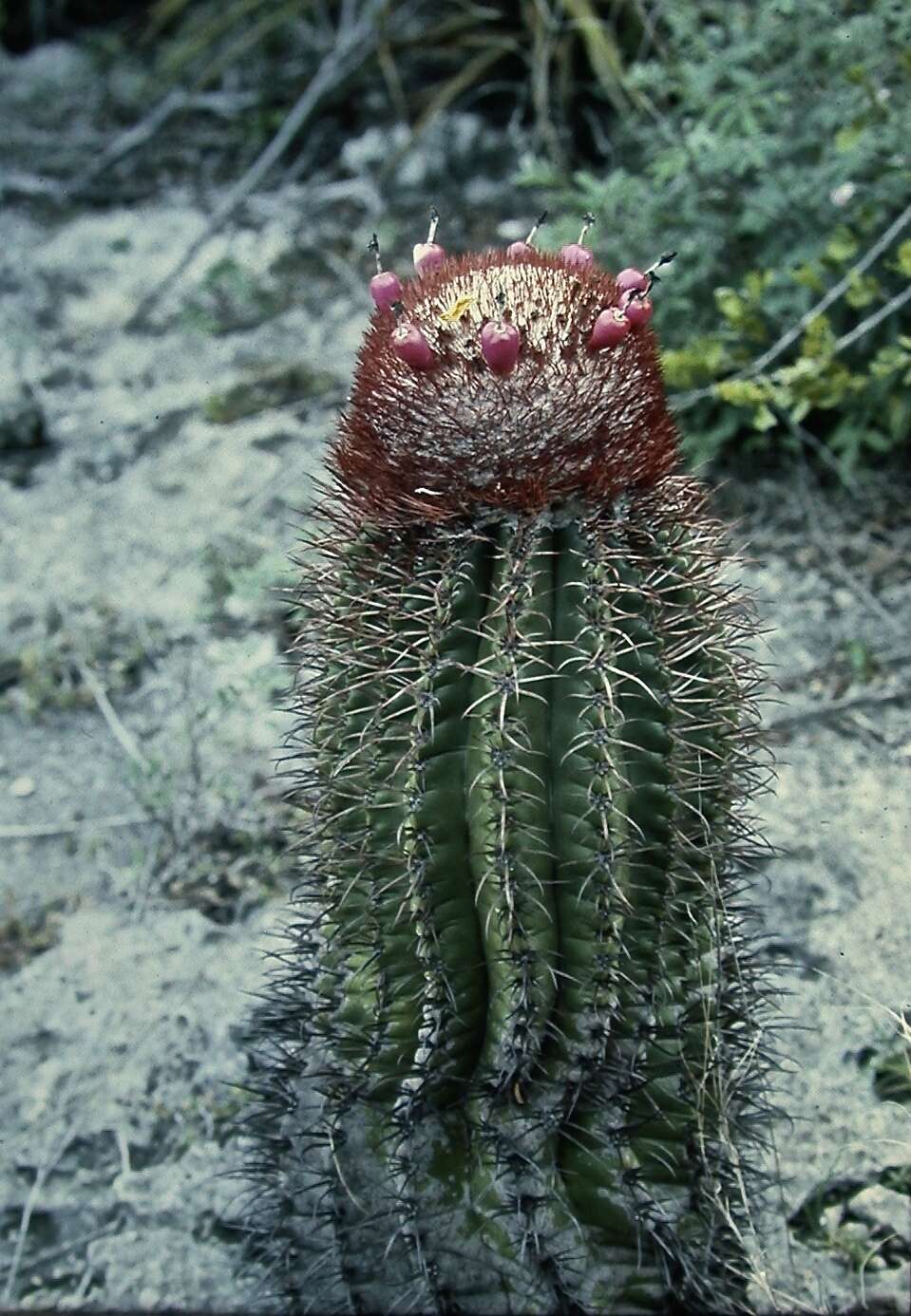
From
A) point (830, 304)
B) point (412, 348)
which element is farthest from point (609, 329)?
point (830, 304)

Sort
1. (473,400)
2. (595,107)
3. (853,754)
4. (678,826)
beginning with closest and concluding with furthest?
(473,400) < (678,826) < (853,754) < (595,107)

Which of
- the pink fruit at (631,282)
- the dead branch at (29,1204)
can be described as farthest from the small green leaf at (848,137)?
the dead branch at (29,1204)

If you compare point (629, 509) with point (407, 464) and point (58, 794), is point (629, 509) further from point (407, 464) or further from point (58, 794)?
point (58, 794)

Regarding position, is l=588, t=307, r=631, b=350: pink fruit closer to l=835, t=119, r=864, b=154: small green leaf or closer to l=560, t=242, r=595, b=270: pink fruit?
l=560, t=242, r=595, b=270: pink fruit

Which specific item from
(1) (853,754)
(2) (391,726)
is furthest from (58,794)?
(2) (391,726)

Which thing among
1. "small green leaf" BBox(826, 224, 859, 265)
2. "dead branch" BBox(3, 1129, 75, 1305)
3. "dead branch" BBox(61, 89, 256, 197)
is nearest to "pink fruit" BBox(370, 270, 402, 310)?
"dead branch" BBox(3, 1129, 75, 1305)

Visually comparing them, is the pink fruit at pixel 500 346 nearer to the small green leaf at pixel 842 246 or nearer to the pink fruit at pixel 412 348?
the pink fruit at pixel 412 348

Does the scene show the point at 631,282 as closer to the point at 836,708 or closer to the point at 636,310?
the point at 636,310
